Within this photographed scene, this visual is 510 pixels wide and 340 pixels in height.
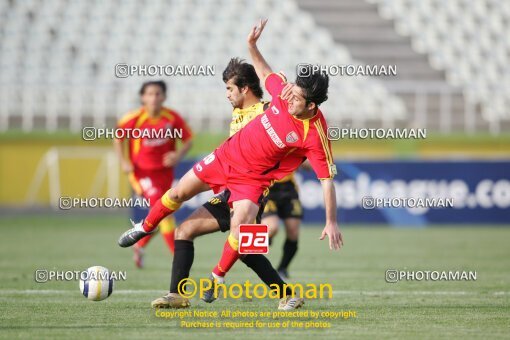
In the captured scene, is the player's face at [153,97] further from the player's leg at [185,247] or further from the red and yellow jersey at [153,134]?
the player's leg at [185,247]

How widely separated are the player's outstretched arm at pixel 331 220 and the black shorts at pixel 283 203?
150 inches

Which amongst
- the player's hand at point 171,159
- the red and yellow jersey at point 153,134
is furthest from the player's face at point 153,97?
the player's hand at point 171,159

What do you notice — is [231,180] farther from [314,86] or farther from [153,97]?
[153,97]

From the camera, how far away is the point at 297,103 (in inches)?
291

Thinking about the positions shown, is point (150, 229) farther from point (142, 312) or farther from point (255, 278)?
point (255, 278)

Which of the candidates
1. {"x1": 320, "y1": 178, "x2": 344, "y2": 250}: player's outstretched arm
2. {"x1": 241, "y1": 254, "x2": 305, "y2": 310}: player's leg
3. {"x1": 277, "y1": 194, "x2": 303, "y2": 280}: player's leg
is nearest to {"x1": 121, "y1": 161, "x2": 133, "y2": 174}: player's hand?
{"x1": 277, "y1": 194, "x2": 303, "y2": 280}: player's leg

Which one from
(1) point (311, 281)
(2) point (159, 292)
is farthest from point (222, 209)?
(1) point (311, 281)

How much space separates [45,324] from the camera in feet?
22.9

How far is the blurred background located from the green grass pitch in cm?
176

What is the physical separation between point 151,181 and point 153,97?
116 cm

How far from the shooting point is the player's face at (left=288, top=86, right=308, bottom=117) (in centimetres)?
738

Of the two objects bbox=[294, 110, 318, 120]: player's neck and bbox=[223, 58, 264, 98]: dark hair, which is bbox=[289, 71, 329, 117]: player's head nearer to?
bbox=[294, 110, 318, 120]: player's neck

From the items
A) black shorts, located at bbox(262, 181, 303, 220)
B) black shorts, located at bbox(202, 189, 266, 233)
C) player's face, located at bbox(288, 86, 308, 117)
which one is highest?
player's face, located at bbox(288, 86, 308, 117)

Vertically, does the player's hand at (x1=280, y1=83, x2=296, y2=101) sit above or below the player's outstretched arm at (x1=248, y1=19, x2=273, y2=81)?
below
